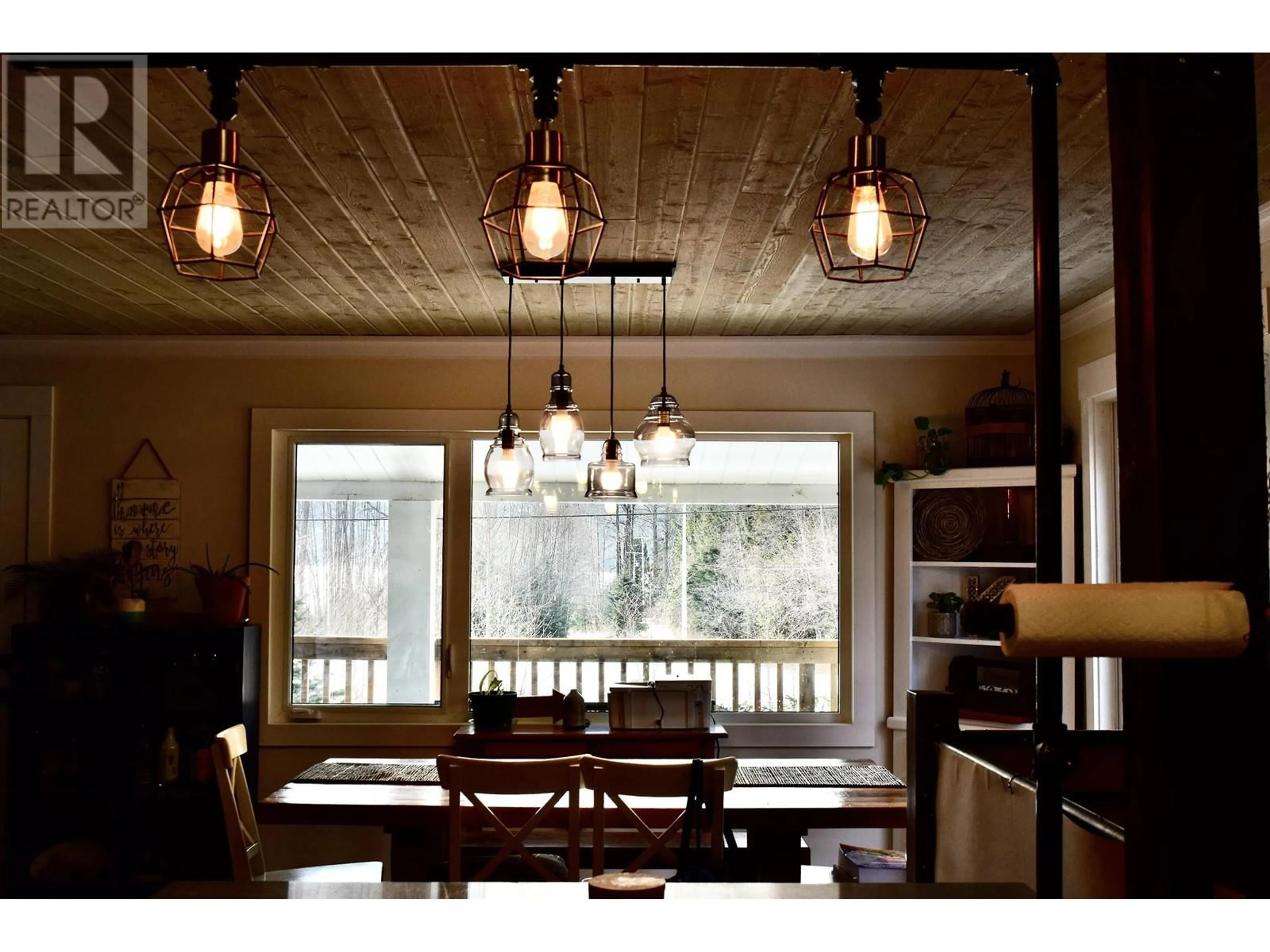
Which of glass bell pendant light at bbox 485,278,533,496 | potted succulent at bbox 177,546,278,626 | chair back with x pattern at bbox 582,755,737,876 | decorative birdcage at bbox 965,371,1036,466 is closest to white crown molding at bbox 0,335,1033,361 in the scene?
decorative birdcage at bbox 965,371,1036,466

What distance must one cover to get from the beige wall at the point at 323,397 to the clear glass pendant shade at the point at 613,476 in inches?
44.9

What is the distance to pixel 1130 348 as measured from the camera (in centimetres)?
117

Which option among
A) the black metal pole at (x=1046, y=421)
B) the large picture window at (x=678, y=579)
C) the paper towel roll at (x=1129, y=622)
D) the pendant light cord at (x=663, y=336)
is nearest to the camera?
the paper towel roll at (x=1129, y=622)

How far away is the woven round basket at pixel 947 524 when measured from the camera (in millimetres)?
4492

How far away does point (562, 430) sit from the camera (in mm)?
3266

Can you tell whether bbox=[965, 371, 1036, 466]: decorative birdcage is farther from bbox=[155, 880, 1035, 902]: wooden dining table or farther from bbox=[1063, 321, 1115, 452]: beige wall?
bbox=[155, 880, 1035, 902]: wooden dining table

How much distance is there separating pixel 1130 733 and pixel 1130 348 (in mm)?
415

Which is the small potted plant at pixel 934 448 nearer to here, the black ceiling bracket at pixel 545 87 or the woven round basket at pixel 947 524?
the woven round basket at pixel 947 524

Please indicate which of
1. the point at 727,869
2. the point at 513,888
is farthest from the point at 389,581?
the point at 513,888

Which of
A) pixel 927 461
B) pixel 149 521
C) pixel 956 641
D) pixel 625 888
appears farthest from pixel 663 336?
pixel 625 888

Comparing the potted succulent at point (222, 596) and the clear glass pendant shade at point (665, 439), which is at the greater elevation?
the clear glass pendant shade at point (665, 439)

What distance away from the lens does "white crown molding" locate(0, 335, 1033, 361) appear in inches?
187

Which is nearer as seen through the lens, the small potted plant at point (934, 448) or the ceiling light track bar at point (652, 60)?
the ceiling light track bar at point (652, 60)

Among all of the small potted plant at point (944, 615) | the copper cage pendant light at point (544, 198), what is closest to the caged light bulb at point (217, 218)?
the copper cage pendant light at point (544, 198)
